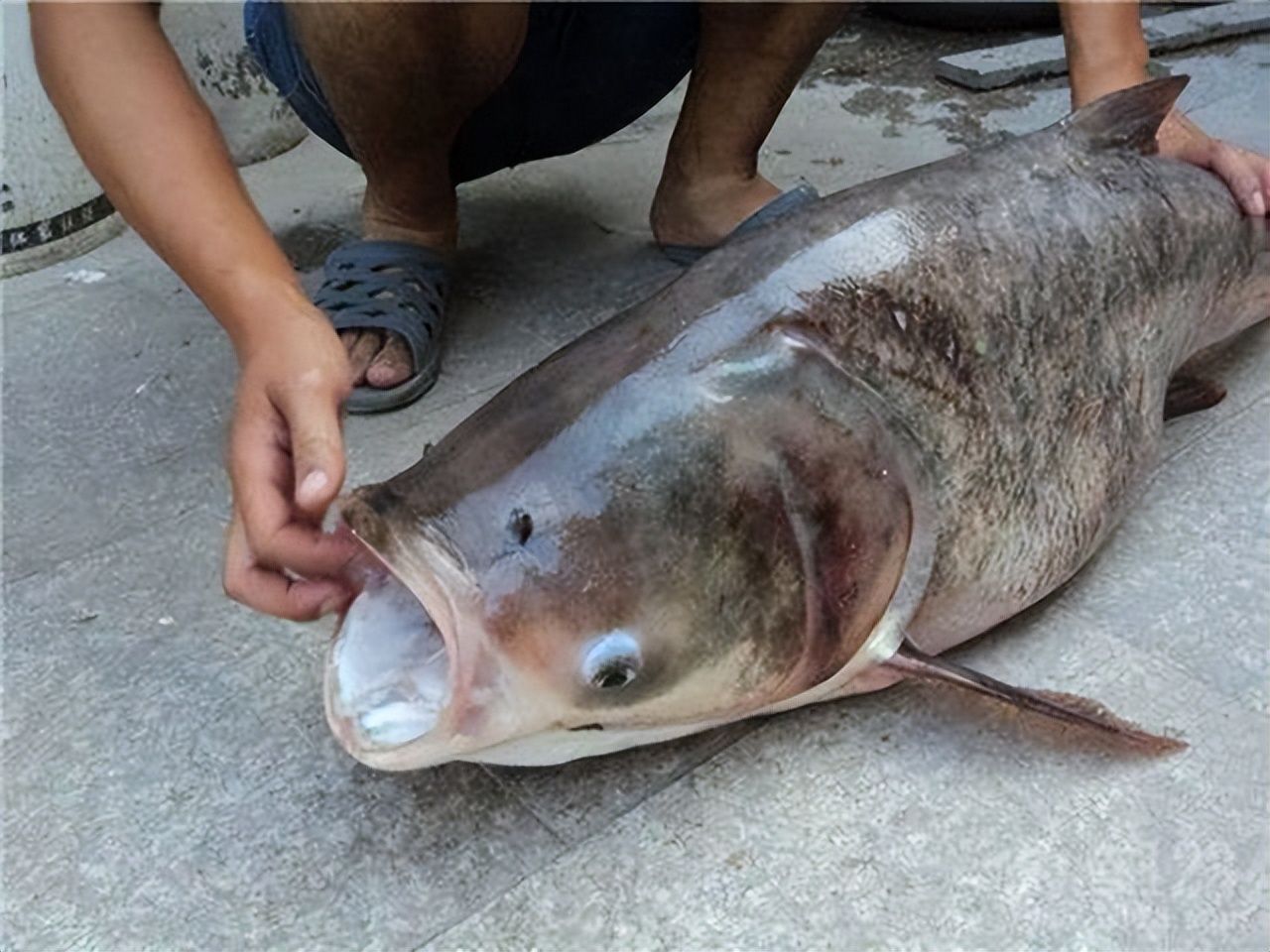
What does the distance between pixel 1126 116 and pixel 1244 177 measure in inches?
11.3

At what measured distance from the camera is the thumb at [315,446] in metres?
1.14

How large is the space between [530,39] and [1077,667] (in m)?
1.45

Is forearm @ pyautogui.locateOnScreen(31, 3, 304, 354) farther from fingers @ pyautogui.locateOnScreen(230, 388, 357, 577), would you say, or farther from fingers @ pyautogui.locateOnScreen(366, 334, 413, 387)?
fingers @ pyautogui.locateOnScreen(366, 334, 413, 387)

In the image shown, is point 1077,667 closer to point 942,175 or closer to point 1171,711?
point 1171,711

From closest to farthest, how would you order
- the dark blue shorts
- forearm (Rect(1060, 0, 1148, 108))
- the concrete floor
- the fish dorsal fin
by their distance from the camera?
1. the concrete floor
2. the fish dorsal fin
3. forearm (Rect(1060, 0, 1148, 108))
4. the dark blue shorts

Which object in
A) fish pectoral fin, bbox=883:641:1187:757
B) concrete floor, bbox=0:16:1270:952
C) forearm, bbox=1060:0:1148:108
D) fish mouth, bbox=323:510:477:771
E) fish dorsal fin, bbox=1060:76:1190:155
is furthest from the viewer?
forearm, bbox=1060:0:1148:108

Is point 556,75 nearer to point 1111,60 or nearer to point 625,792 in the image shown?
point 1111,60

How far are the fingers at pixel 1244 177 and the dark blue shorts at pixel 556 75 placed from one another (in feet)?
3.40

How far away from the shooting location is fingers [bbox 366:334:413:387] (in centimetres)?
212

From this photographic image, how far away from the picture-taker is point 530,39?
2.34 m

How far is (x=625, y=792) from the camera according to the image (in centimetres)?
137

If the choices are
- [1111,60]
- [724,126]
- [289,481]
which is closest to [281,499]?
[289,481]

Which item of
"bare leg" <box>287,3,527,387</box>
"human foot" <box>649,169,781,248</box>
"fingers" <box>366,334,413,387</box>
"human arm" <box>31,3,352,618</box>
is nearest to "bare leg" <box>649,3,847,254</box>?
"human foot" <box>649,169,781,248</box>

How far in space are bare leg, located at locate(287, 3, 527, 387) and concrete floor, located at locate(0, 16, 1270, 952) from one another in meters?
0.63
